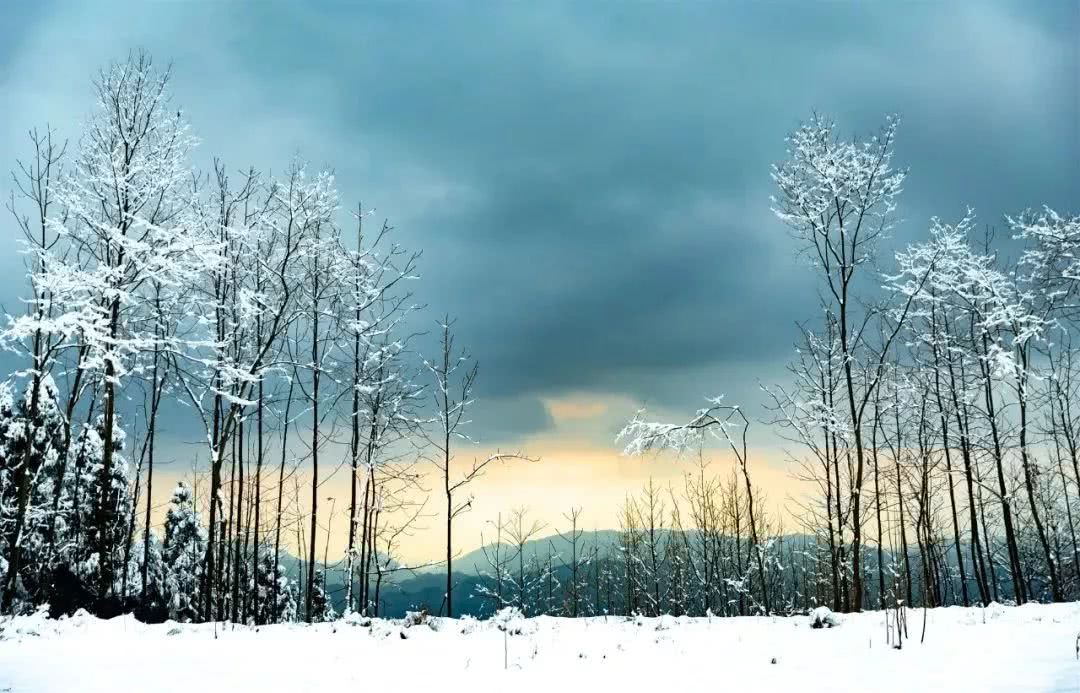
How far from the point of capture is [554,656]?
432 inches

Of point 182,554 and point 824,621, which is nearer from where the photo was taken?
point 824,621

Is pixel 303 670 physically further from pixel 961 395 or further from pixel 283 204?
pixel 961 395

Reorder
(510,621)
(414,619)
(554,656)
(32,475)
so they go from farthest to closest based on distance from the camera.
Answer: (32,475) < (510,621) < (414,619) < (554,656)

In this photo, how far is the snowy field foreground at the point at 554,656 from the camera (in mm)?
8602

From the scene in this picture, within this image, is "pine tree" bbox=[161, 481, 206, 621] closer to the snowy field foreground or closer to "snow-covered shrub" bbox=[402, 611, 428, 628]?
the snowy field foreground

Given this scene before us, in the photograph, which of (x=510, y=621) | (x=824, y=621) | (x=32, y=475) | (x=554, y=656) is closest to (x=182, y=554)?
(x=32, y=475)

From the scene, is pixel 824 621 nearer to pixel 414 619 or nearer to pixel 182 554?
pixel 414 619

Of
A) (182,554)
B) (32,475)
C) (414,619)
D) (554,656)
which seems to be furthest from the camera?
(182,554)

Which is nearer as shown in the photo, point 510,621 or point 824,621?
point 824,621

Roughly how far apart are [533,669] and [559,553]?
32804 mm

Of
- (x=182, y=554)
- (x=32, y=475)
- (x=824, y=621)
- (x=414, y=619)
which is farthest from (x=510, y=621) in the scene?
(x=182, y=554)

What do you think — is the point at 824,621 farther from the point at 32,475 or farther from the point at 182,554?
the point at 182,554

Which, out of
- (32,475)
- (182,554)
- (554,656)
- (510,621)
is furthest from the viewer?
(182,554)

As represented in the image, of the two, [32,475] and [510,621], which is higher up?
[32,475]
